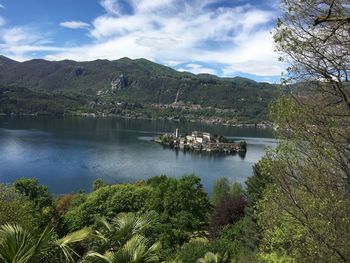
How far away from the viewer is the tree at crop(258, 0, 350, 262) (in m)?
5.11

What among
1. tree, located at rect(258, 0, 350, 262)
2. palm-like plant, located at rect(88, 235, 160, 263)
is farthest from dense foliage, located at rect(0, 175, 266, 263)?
palm-like plant, located at rect(88, 235, 160, 263)

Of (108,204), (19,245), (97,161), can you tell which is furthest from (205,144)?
(19,245)

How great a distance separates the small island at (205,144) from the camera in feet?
374

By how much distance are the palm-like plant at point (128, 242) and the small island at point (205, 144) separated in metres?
107

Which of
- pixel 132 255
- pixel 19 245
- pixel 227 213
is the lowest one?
pixel 227 213

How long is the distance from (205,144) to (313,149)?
115m

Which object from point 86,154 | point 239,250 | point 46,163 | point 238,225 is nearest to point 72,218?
point 238,225

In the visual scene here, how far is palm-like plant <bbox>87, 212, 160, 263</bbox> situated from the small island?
10694 centimetres

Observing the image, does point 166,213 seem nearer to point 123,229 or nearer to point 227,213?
point 227,213

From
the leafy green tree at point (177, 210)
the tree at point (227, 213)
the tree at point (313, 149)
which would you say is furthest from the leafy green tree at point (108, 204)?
the tree at point (313, 149)

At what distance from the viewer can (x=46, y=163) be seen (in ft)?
242

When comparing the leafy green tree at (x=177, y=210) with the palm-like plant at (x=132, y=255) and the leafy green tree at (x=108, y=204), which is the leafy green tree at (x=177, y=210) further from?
the palm-like plant at (x=132, y=255)

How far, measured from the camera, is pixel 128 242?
4254mm

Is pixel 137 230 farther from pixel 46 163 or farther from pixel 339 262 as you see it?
pixel 46 163
